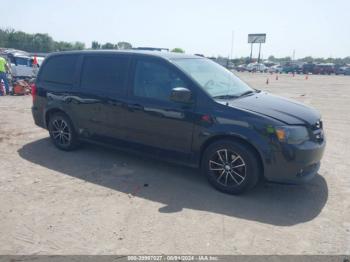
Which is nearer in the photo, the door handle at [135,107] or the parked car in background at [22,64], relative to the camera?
the door handle at [135,107]

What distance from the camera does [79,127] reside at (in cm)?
602

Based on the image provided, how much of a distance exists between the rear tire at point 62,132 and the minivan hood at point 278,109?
3.01 metres

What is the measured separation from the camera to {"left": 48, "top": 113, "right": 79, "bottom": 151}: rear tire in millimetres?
6168

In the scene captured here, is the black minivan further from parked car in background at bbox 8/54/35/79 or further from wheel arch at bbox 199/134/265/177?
parked car in background at bbox 8/54/35/79

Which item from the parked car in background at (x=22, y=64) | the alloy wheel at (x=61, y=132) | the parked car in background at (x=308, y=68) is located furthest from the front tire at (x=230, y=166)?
the parked car in background at (x=308, y=68)

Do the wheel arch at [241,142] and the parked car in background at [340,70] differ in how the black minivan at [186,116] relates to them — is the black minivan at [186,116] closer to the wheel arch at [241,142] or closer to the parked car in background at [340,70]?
the wheel arch at [241,142]

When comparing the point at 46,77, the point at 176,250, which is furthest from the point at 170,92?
the point at 46,77

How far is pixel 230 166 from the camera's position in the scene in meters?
4.53

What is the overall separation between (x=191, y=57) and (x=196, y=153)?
1723 mm

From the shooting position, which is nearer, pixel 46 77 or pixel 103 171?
pixel 103 171

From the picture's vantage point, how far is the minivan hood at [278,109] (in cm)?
434

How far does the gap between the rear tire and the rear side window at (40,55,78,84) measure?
0.67 meters

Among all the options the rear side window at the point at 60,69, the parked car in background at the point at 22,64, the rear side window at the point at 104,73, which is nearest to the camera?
the rear side window at the point at 104,73

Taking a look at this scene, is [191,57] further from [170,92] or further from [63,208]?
[63,208]
